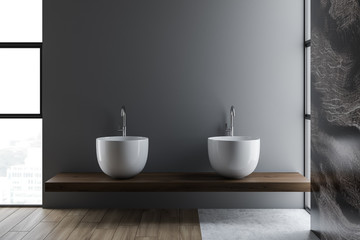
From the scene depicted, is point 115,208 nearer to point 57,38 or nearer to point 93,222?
point 93,222

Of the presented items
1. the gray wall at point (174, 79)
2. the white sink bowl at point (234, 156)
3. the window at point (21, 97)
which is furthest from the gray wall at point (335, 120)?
the window at point (21, 97)

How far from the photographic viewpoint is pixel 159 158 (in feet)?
11.9

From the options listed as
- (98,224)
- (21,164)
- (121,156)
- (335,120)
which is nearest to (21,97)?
(21,164)

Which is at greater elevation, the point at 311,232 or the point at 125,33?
the point at 125,33

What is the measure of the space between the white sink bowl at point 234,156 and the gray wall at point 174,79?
0.46 metres

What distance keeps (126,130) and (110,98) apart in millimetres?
342

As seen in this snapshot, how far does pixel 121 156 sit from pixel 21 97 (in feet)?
4.38

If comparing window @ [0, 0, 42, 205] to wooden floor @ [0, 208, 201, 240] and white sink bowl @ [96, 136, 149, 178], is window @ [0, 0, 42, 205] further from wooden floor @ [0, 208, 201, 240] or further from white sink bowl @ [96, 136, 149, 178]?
white sink bowl @ [96, 136, 149, 178]

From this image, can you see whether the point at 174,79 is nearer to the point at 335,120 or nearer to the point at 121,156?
the point at 121,156

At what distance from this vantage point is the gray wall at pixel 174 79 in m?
3.58

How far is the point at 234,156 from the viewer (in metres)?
3.08

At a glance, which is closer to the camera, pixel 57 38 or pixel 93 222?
pixel 93 222

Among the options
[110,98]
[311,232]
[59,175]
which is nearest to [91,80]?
[110,98]

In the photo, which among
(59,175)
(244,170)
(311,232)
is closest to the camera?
(311,232)
